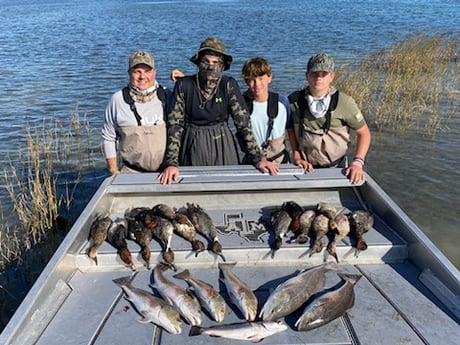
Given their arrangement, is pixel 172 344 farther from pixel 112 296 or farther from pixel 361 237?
pixel 361 237

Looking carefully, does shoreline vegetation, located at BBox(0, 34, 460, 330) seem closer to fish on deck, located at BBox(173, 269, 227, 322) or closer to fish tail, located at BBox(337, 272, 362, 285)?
fish on deck, located at BBox(173, 269, 227, 322)

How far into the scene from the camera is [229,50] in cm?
2003

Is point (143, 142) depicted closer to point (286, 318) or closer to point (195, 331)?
point (195, 331)

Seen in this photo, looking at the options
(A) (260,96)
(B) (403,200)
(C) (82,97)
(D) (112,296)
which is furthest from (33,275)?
(C) (82,97)

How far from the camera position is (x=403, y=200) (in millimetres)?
8242

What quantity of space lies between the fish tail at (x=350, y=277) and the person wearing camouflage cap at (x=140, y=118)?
257cm

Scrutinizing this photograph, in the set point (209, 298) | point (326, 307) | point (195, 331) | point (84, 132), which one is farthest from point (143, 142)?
point (84, 132)

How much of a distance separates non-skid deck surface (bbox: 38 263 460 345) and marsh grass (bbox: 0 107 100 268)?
322cm

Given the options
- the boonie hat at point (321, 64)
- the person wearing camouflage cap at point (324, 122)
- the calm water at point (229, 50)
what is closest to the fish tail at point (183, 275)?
the person wearing camouflage cap at point (324, 122)

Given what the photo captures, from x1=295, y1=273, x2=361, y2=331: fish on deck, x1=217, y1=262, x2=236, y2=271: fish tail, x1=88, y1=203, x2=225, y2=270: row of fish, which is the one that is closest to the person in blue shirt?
x1=88, y1=203, x2=225, y2=270: row of fish

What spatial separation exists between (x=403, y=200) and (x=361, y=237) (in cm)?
475

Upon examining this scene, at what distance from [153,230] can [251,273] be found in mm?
997

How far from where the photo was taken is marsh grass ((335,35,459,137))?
11805 millimetres

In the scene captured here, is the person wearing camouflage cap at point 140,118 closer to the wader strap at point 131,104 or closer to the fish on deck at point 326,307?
the wader strap at point 131,104
